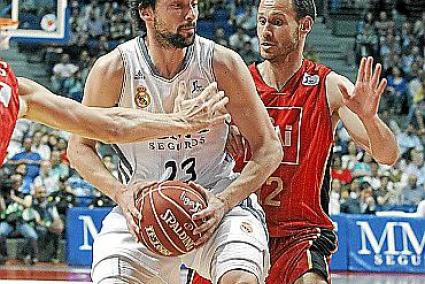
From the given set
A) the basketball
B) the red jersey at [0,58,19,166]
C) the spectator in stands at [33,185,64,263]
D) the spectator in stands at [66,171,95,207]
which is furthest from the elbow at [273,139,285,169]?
the spectator in stands at [66,171,95,207]

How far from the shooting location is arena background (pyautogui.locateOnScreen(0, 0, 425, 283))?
12.4 metres

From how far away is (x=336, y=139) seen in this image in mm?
16281

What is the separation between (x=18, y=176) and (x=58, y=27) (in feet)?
9.22

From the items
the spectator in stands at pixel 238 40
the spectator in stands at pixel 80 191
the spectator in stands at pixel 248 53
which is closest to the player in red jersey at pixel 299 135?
the spectator in stands at pixel 80 191

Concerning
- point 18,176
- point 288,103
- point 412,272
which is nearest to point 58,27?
point 18,176

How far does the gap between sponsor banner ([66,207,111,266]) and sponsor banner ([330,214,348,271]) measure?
3285 mm

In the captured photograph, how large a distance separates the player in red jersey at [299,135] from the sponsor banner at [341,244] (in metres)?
8.02

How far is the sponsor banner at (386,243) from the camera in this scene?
12656 millimetres

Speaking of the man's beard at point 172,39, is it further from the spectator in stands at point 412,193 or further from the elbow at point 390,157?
the spectator in stands at point 412,193

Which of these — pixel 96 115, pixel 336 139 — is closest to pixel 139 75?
pixel 96 115

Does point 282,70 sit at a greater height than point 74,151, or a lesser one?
greater

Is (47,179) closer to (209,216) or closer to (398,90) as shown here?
(398,90)

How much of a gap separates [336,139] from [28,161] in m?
5.72

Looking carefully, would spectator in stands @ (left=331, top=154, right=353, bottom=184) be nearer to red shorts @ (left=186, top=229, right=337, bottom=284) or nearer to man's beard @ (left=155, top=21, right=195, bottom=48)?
red shorts @ (left=186, top=229, right=337, bottom=284)
